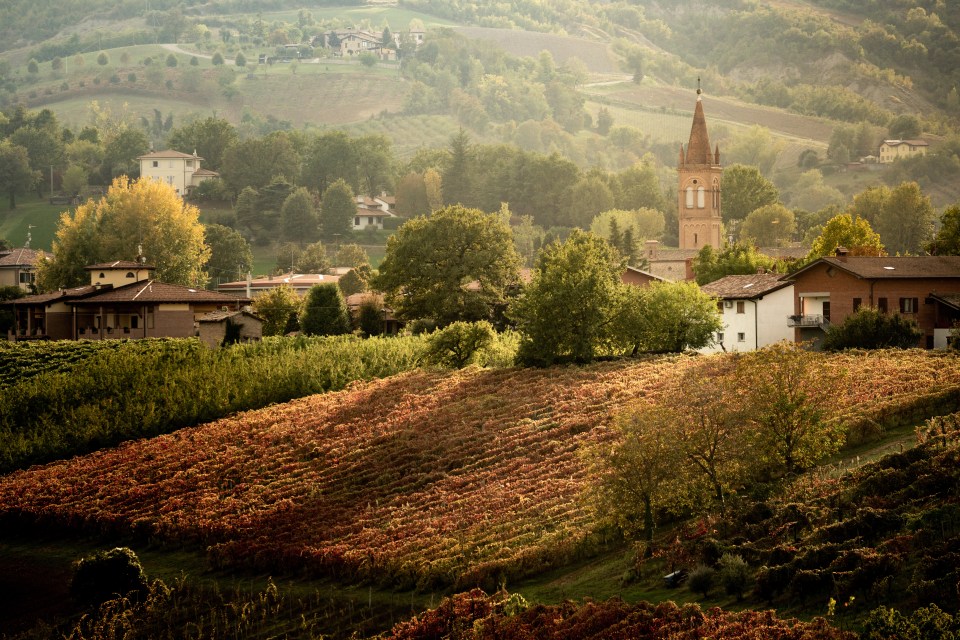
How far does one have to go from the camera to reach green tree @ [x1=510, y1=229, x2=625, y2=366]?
6675 cm

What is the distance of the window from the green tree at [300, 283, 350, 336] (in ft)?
131

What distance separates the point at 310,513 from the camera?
47.3 m

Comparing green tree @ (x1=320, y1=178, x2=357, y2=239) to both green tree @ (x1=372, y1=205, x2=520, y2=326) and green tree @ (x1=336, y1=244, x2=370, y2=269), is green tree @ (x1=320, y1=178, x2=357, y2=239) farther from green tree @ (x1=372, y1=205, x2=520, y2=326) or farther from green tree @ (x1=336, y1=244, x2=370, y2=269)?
green tree @ (x1=372, y1=205, x2=520, y2=326)

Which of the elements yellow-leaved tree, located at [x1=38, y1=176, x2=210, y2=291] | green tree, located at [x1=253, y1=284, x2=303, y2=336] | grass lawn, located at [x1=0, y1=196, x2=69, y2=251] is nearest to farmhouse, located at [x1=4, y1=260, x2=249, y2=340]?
green tree, located at [x1=253, y1=284, x2=303, y2=336]

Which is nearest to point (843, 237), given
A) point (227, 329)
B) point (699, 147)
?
point (227, 329)

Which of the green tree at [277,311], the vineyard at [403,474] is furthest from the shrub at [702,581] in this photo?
the green tree at [277,311]

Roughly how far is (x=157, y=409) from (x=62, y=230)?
6265cm

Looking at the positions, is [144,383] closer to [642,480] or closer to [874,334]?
[874,334]

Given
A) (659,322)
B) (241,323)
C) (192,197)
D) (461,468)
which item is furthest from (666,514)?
(192,197)

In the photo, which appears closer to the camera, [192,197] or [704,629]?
[704,629]

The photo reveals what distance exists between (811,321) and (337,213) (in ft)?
362

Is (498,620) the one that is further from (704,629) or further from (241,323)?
(241,323)

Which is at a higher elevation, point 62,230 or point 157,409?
point 62,230

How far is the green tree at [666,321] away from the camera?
6944 centimetres
